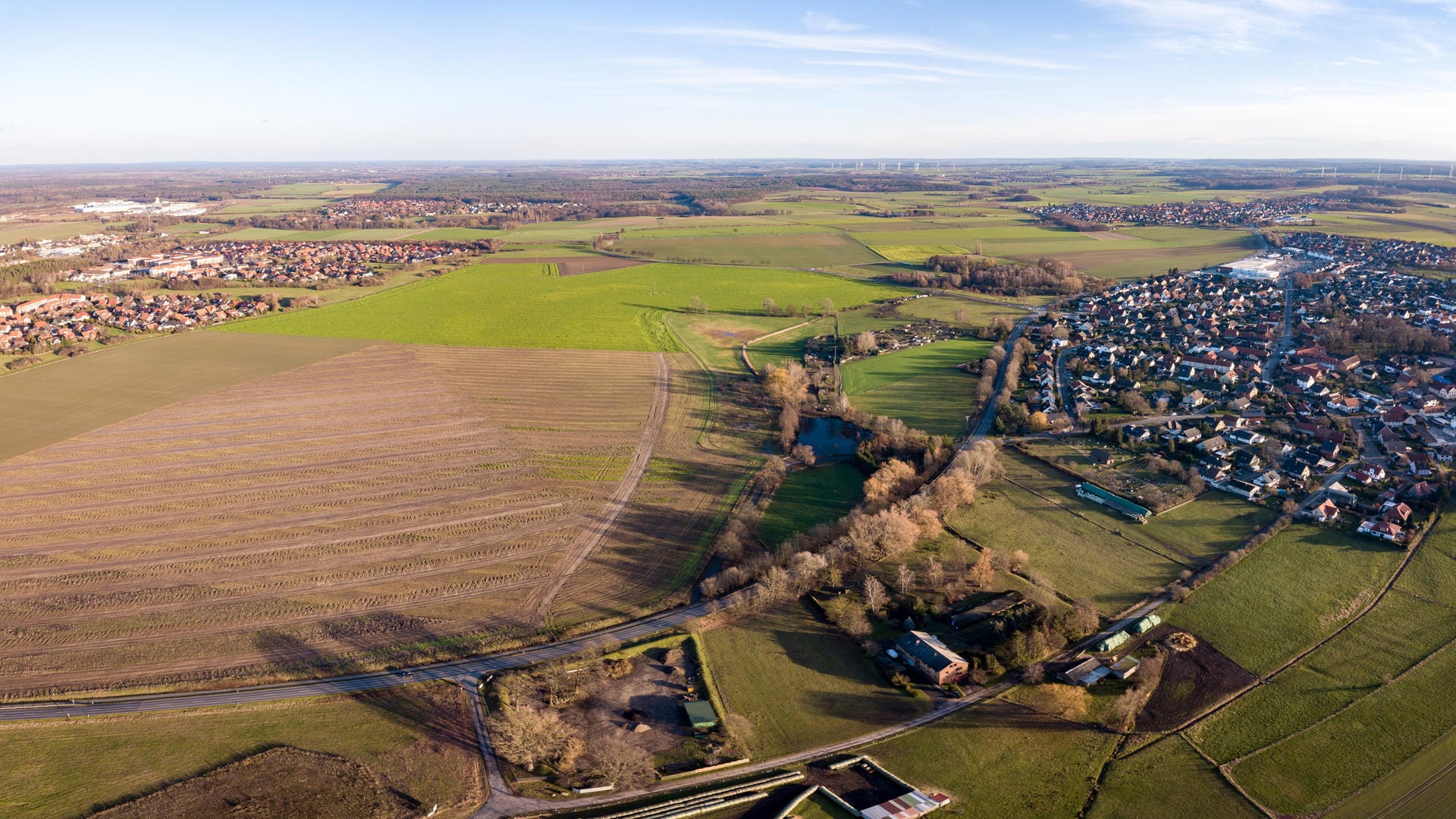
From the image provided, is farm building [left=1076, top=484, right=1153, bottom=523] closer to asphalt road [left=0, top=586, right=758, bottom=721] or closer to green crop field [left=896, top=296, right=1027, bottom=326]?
asphalt road [left=0, top=586, right=758, bottom=721]

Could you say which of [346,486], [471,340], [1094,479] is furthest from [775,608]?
[471,340]

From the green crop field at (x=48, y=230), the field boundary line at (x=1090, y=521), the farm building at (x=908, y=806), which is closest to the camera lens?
the farm building at (x=908, y=806)

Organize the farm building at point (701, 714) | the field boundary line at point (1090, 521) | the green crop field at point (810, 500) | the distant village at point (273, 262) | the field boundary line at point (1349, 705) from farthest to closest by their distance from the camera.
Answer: the distant village at point (273, 262)
the green crop field at point (810, 500)
the field boundary line at point (1090, 521)
the farm building at point (701, 714)
the field boundary line at point (1349, 705)

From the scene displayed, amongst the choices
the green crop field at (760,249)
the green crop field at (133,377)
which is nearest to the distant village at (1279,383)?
the green crop field at (760,249)

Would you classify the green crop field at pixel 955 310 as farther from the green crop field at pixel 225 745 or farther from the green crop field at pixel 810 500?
the green crop field at pixel 225 745

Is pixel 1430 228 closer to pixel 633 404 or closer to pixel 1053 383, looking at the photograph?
pixel 1053 383

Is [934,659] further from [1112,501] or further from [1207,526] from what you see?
[1207,526]

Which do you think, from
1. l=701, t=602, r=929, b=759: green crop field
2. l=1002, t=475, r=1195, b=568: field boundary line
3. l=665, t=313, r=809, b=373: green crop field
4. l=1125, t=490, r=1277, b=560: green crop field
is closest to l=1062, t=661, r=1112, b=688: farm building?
l=701, t=602, r=929, b=759: green crop field
